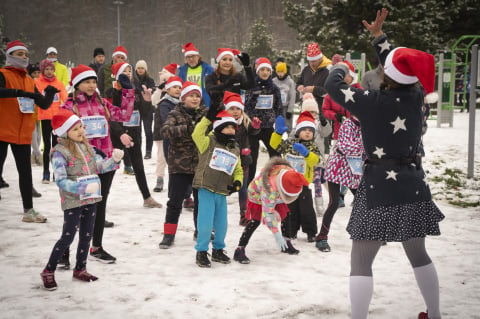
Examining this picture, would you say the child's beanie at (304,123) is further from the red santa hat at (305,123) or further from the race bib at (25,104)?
the race bib at (25,104)

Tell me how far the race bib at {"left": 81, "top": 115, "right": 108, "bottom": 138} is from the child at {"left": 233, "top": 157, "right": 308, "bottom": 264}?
1653 mm

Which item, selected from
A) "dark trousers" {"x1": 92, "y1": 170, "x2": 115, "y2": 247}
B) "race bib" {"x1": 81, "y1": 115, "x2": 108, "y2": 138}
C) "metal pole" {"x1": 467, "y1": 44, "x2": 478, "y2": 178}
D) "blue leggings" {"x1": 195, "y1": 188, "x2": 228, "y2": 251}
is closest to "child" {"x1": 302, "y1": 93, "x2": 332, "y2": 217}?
"blue leggings" {"x1": 195, "y1": 188, "x2": 228, "y2": 251}

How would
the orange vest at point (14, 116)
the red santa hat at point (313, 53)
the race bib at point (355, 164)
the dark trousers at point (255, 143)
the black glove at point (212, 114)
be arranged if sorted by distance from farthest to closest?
the red santa hat at point (313, 53)
the dark trousers at point (255, 143)
the orange vest at point (14, 116)
the race bib at point (355, 164)
the black glove at point (212, 114)

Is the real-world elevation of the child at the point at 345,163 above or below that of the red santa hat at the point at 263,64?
below

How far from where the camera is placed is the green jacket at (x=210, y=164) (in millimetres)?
4852

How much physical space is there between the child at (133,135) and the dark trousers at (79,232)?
1.32 metres

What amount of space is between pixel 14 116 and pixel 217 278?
369 centimetres

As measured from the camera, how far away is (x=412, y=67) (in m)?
2.93

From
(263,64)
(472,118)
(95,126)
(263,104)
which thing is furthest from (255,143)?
(472,118)

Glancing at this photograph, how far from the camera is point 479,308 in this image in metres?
3.83

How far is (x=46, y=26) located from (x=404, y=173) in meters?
59.0

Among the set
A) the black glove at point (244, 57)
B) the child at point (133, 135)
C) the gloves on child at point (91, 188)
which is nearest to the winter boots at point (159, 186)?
the child at point (133, 135)

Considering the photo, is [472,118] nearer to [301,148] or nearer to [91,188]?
[301,148]

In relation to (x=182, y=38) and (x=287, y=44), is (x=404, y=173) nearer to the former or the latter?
(x=287, y=44)
